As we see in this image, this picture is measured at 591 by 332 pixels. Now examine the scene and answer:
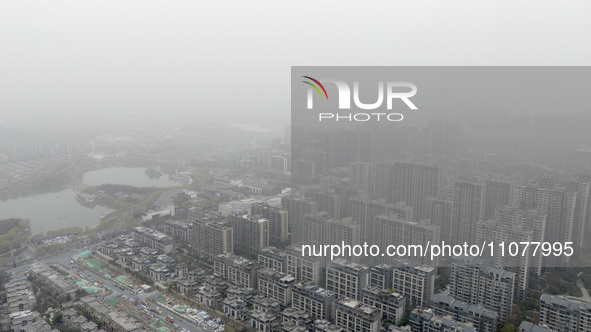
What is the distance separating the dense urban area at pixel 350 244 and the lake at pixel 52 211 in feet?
0.28

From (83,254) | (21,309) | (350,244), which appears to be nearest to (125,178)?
(83,254)

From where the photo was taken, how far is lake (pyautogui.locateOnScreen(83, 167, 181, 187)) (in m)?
11.5

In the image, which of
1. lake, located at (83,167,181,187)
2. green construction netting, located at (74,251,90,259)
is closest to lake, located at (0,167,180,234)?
lake, located at (83,167,181,187)

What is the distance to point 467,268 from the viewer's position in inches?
184

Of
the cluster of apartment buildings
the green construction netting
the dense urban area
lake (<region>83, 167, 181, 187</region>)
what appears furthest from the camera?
lake (<region>83, 167, 181, 187</region>)

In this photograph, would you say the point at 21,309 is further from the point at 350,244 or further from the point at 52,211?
the point at 52,211

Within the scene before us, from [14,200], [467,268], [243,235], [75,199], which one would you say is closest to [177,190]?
[75,199]

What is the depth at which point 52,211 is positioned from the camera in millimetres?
8992

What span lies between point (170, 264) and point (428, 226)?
3223 mm

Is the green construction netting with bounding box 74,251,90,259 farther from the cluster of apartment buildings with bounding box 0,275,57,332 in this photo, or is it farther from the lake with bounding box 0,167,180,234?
the lake with bounding box 0,167,180,234

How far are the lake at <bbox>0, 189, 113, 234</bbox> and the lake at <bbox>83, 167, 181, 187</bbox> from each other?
135 centimetres

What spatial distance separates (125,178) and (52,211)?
325 centimetres

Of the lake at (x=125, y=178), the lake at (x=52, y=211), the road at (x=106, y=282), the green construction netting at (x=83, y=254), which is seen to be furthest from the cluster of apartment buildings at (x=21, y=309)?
the lake at (x=125, y=178)

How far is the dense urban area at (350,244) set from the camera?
174 inches
